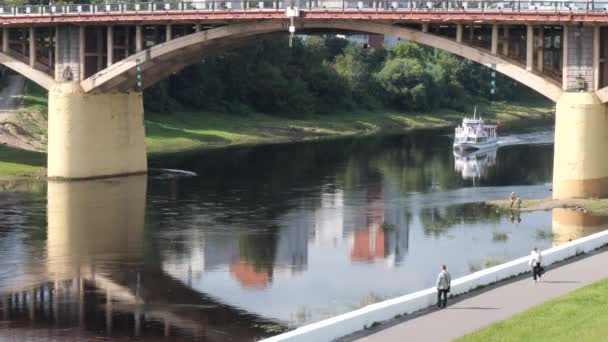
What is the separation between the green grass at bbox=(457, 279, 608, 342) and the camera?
103ft

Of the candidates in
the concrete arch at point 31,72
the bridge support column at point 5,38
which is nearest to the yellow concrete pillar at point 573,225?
the concrete arch at point 31,72

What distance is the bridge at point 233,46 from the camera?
6619 centimetres

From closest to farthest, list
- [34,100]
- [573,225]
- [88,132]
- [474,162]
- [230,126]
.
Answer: [573,225] → [88,132] → [474,162] → [34,100] → [230,126]

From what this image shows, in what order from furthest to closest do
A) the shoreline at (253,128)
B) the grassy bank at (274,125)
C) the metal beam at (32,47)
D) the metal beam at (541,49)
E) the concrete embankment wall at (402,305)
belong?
1. the grassy bank at (274,125)
2. the shoreline at (253,128)
3. the metal beam at (32,47)
4. the metal beam at (541,49)
5. the concrete embankment wall at (402,305)

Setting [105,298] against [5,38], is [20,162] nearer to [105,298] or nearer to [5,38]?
[5,38]

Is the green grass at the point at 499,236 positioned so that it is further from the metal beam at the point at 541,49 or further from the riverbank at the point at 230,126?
the riverbank at the point at 230,126

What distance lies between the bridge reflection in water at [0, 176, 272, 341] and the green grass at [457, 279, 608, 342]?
27.6 ft

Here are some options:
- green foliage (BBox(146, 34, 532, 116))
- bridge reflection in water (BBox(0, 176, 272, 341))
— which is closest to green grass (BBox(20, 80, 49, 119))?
green foliage (BBox(146, 34, 532, 116))

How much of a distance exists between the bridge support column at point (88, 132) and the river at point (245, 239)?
1583 mm

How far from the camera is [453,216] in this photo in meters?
→ 65.3

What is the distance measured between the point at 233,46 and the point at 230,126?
34370mm

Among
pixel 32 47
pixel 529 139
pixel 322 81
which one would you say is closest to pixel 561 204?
pixel 32 47

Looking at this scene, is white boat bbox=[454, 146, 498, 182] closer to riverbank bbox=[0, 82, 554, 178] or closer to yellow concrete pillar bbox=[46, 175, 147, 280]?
riverbank bbox=[0, 82, 554, 178]

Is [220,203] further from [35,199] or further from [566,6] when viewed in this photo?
[566,6]
